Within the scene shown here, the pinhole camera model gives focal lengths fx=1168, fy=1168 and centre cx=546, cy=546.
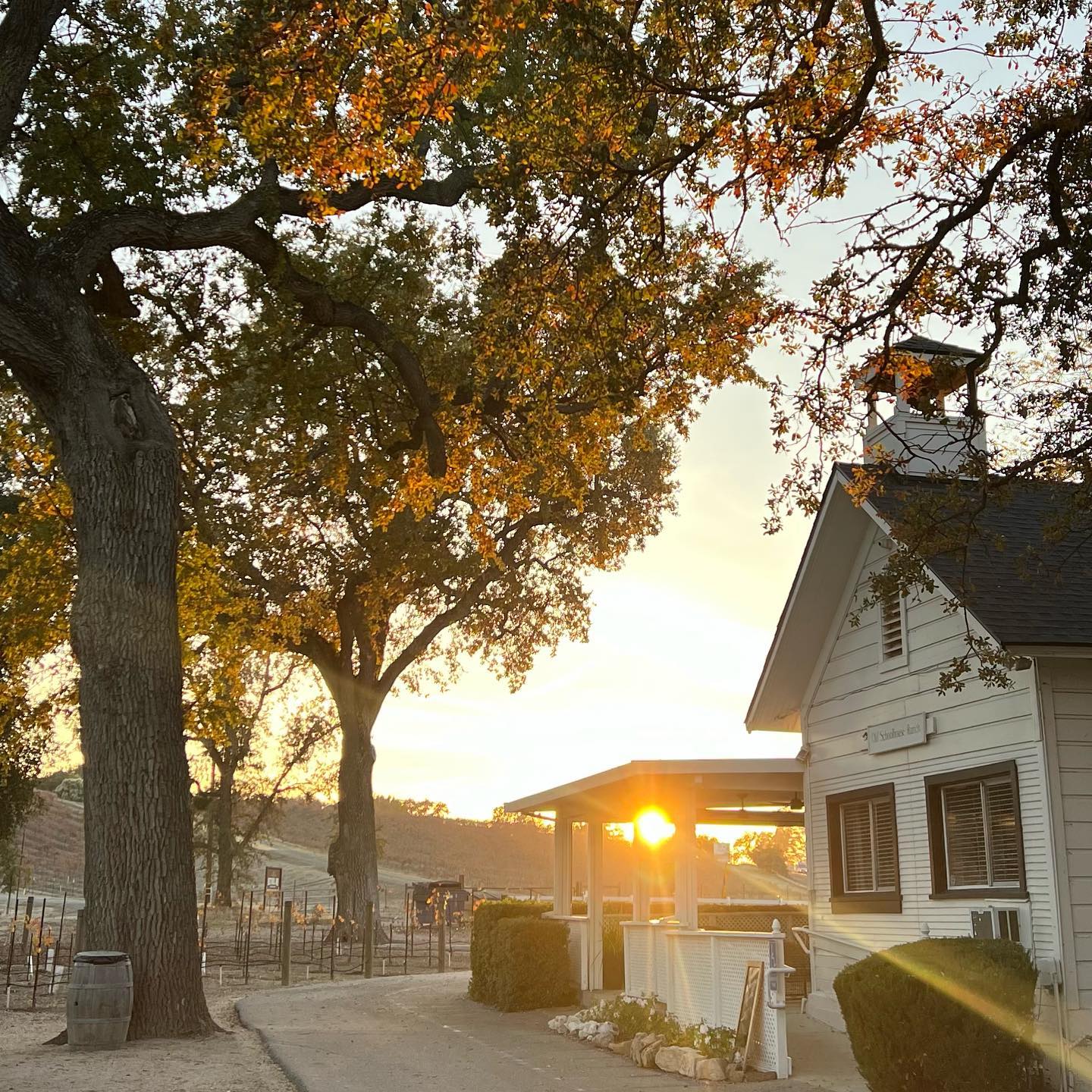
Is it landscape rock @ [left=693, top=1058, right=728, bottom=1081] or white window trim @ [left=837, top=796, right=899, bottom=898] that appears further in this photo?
white window trim @ [left=837, top=796, right=899, bottom=898]

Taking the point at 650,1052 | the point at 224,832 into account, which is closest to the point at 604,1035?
the point at 650,1052

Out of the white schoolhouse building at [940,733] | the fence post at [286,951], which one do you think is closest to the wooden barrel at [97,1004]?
the white schoolhouse building at [940,733]

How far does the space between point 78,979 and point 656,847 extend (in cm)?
1262

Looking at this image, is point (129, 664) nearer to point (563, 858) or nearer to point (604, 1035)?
point (604, 1035)

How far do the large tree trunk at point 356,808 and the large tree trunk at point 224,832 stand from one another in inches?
647

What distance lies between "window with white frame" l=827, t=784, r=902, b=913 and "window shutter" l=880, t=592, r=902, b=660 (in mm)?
1585

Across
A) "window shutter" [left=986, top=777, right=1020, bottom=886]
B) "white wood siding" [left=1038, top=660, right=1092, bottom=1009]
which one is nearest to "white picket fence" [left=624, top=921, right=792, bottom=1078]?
"window shutter" [left=986, top=777, right=1020, bottom=886]

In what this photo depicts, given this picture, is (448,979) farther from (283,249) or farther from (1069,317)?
(1069,317)

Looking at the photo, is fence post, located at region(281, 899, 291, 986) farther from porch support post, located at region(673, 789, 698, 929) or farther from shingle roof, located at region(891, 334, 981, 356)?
shingle roof, located at region(891, 334, 981, 356)

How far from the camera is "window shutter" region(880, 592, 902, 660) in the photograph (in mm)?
14000

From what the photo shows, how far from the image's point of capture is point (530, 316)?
39.7ft

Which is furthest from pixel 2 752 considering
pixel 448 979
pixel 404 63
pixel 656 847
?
pixel 404 63

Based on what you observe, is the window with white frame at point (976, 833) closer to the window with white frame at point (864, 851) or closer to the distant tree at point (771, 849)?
the window with white frame at point (864, 851)

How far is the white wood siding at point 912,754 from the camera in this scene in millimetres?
10930
